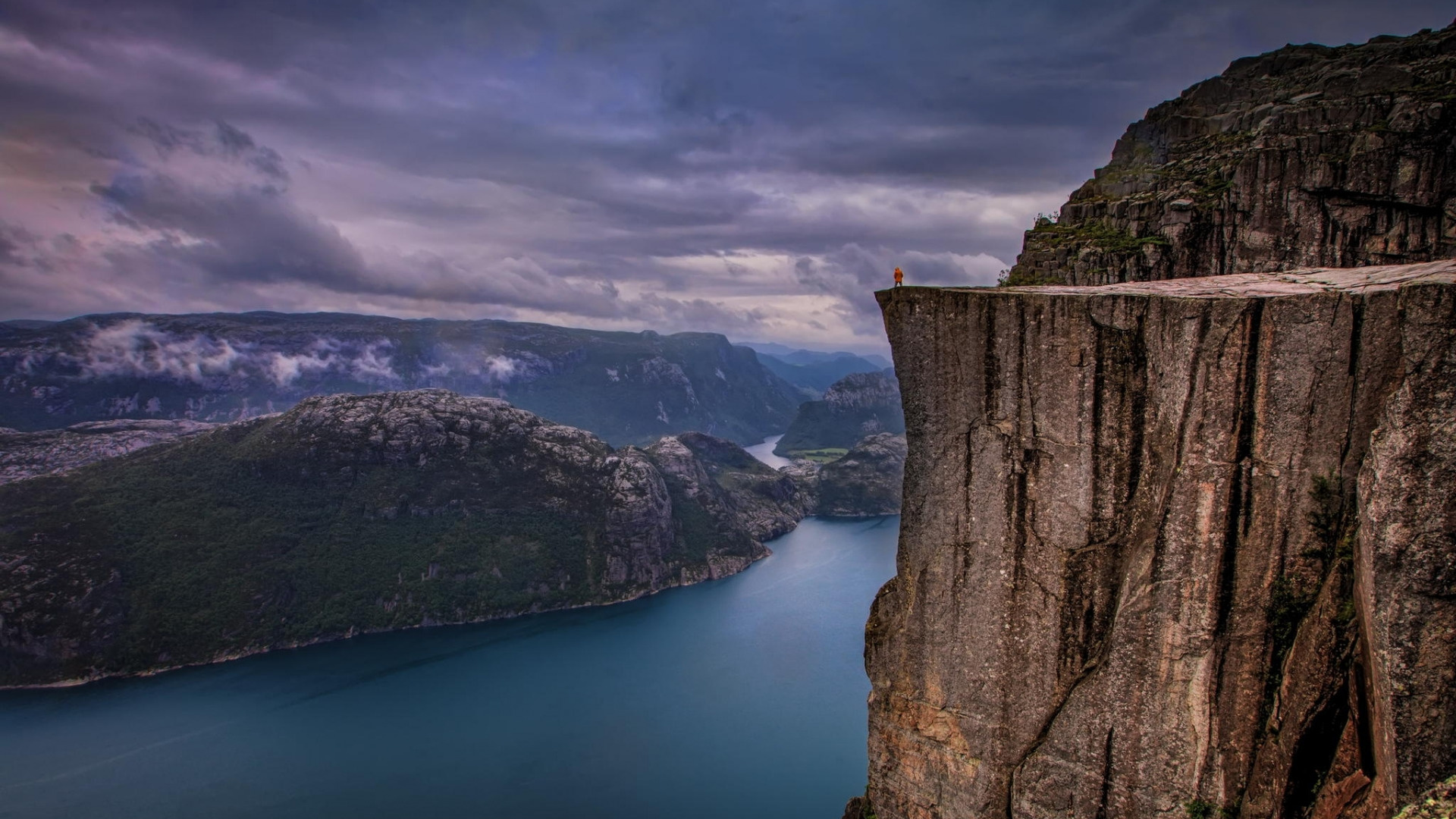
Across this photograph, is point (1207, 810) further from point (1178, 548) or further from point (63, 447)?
point (63, 447)

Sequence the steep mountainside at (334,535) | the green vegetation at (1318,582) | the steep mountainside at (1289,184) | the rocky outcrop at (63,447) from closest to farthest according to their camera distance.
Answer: the green vegetation at (1318,582) → the steep mountainside at (1289,184) → the steep mountainside at (334,535) → the rocky outcrop at (63,447)

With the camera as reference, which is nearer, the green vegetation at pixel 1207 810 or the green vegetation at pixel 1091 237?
the green vegetation at pixel 1207 810

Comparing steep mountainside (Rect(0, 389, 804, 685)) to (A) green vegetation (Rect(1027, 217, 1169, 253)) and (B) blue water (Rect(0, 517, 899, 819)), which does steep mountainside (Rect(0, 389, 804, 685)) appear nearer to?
(B) blue water (Rect(0, 517, 899, 819))

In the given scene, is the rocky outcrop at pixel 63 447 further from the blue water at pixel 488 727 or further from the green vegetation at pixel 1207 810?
the green vegetation at pixel 1207 810

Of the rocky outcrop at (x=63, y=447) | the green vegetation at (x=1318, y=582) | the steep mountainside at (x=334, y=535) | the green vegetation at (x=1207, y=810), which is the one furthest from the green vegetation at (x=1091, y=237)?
the rocky outcrop at (x=63, y=447)

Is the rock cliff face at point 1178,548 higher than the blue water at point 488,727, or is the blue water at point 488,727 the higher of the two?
the rock cliff face at point 1178,548

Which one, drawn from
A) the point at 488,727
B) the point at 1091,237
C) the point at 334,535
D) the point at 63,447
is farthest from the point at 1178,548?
the point at 63,447
